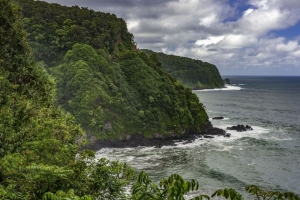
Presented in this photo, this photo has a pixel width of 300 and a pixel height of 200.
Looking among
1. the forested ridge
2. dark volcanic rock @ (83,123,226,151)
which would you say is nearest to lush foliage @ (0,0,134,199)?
the forested ridge

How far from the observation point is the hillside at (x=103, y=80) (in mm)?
49562

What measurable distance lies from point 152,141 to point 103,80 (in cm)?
1590

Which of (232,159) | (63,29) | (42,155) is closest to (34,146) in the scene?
(42,155)

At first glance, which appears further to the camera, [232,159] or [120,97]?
[120,97]

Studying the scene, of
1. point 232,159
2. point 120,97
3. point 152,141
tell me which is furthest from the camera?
point 120,97

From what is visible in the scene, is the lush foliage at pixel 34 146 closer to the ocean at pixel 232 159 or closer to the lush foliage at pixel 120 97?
the ocean at pixel 232 159

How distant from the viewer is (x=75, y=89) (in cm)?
5025

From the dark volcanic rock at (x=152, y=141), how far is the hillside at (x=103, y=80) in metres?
1.03

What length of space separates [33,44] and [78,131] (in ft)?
157

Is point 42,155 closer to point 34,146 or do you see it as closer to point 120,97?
point 34,146

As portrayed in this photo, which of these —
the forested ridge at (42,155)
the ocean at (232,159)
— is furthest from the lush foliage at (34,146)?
the ocean at (232,159)

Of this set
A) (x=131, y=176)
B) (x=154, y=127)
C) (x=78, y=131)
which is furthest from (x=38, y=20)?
(x=131, y=176)

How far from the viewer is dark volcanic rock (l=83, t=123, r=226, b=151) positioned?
1845 inches

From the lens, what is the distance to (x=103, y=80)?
174 feet
